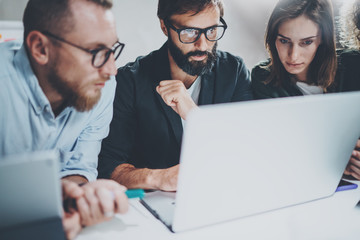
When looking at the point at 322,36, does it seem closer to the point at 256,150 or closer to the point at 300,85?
the point at 300,85

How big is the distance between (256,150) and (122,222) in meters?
0.39

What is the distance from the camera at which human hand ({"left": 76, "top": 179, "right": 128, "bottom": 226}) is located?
2.32 feet

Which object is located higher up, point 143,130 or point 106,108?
point 106,108

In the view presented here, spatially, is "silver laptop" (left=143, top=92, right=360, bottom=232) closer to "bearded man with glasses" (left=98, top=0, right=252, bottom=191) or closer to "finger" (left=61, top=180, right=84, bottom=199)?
"finger" (left=61, top=180, right=84, bottom=199)

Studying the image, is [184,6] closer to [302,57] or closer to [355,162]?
[302,57]

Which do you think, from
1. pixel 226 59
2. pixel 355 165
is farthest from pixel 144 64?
pixel 355 165

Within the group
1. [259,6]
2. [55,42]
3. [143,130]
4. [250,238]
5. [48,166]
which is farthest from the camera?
[259,6]

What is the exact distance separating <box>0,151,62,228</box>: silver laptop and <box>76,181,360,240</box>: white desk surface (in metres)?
0.19

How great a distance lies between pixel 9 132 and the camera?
1085 millimetres

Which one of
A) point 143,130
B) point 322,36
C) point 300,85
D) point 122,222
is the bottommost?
point 143,130

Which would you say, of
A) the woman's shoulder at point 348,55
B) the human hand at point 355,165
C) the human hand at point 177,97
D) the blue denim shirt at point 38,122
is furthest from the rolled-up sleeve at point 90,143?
the woman's shoulder at point 348,55

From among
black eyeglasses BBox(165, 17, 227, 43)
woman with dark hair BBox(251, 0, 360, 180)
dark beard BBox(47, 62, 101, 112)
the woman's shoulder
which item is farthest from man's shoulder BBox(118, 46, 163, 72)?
the woman's shoulder

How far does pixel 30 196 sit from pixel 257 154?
18.4 inches

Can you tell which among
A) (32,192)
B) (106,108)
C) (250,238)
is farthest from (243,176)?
(106,108)
